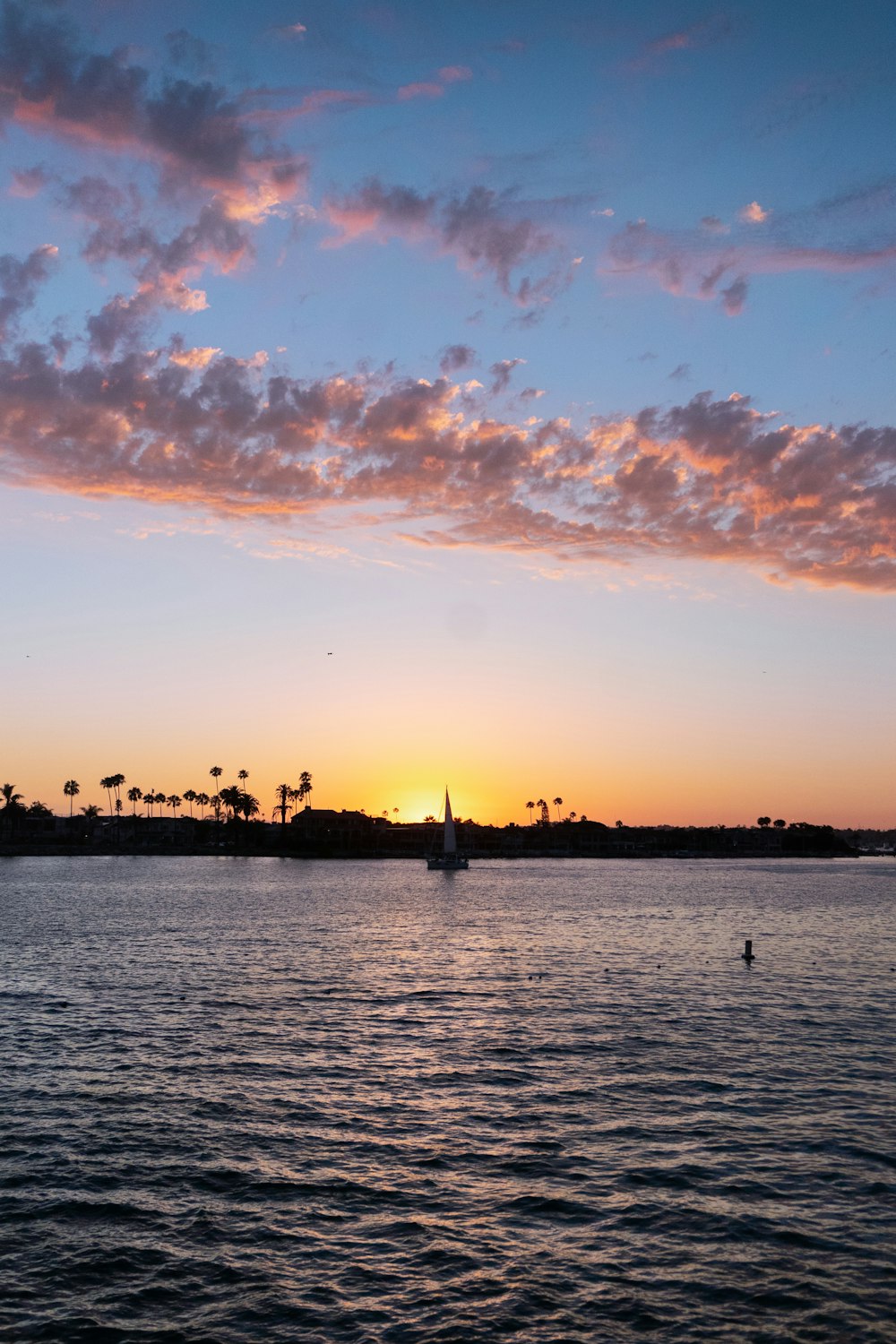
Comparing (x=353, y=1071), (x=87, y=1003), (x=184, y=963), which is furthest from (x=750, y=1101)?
(x=184, y=963)

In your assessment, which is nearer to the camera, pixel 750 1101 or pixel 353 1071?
pixel 750 1101

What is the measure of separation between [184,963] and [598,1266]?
2200 inches

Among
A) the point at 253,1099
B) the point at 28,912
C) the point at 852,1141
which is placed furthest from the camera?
the point at 28,912

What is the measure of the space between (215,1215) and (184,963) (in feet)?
164

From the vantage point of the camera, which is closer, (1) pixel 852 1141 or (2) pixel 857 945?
(1) pixel 852 1141

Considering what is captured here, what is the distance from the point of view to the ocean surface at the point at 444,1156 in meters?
20.5

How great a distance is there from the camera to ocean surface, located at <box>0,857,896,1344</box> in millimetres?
20500

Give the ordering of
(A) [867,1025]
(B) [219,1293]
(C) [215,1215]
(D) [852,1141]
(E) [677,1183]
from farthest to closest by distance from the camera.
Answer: (A) [867,1025] < (D) [852,1141] < (E) [677,1183] < (C) [215,1215] < (B) [219,1293]

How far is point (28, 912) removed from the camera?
116 m

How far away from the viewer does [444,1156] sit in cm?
2948

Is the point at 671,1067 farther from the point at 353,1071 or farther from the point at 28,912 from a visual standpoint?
the point at 28,912

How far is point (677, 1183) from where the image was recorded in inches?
1072

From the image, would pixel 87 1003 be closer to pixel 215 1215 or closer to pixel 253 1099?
pixel 253 1099

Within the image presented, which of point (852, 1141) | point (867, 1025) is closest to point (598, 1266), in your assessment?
point (852, 1141)
